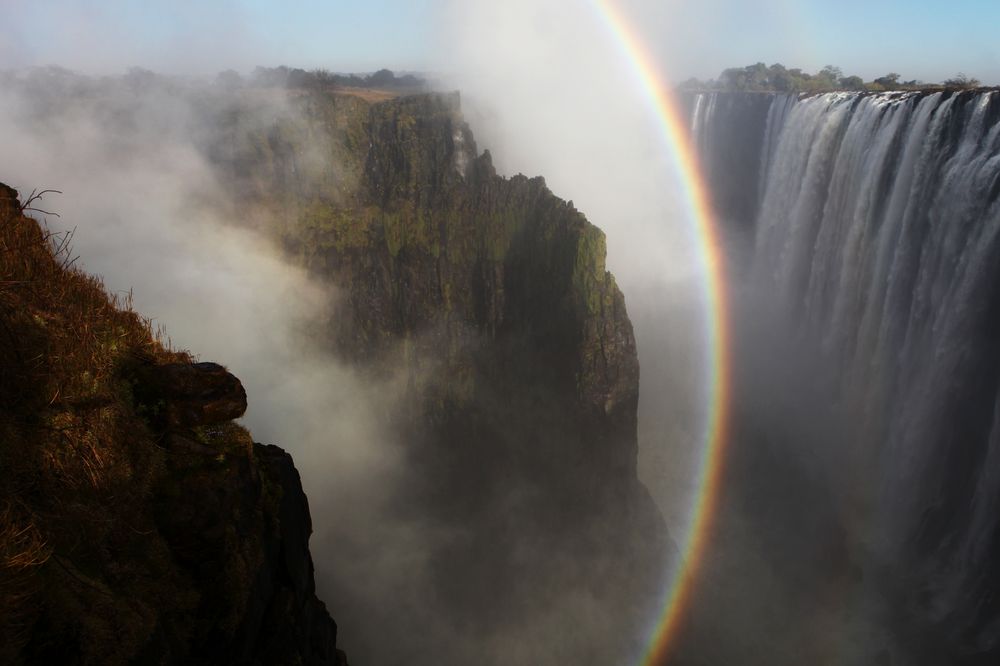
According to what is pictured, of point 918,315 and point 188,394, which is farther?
point 918,315

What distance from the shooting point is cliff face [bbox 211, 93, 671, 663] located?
38062 millimetres

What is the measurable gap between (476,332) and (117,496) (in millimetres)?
39114

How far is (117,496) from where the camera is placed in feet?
24.3

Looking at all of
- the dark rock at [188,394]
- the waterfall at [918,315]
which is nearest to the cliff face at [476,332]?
the waterfall at [918,315]

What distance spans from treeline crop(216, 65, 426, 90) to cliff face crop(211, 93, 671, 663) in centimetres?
931

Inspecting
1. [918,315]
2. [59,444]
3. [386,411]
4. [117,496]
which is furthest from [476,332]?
[59,444]

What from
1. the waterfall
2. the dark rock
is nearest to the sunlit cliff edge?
the dark rock

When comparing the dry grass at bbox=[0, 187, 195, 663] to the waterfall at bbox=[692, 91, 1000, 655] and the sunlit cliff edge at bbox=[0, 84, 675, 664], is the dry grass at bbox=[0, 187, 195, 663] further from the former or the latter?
the waterfall at bbox=[692, 91, 1000, 655]

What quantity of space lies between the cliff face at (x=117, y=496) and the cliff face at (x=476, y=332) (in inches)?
1165

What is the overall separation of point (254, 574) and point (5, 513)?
4.57m

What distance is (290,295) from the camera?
47.3m

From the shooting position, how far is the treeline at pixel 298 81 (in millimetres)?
54969

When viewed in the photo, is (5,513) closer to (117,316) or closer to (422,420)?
(117,316)

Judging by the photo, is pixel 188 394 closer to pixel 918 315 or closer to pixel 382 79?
pixel 918 315
